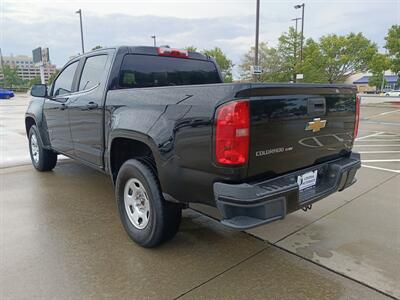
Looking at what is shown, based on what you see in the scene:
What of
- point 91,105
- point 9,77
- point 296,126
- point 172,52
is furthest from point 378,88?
point 296,126

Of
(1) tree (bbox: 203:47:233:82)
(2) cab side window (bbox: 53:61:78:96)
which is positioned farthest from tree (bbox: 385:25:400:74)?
(2) cab side window (bbox: 53:61:78:96)

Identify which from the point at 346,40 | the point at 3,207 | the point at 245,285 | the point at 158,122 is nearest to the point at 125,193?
the point at 158,122

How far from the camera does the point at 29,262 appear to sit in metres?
2.96

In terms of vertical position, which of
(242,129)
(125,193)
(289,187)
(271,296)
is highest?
(242,129)

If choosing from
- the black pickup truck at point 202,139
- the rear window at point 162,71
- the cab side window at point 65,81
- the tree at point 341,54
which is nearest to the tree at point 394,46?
the tree at point 341,54

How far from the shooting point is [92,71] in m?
4.14

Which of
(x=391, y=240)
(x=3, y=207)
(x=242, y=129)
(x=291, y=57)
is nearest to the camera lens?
(x=242, y=129)

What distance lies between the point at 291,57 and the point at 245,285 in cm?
3462

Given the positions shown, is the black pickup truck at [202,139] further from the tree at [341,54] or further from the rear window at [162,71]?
the tree at [341,54]

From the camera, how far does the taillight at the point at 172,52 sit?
4090 millimetres

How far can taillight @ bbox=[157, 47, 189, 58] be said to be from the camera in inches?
161

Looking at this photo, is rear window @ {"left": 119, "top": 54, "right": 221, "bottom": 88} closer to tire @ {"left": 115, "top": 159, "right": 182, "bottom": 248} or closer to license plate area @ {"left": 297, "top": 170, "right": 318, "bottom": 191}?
tire @ {"left": 115, "top": 159, "right": 182, "bottom": 248}

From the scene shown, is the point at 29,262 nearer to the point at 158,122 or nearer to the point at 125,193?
the point at 125,193

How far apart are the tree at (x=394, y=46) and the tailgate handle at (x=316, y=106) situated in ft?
83.7
